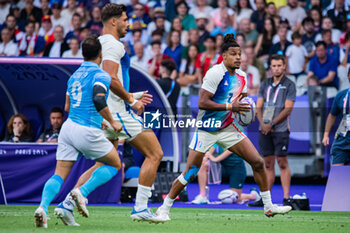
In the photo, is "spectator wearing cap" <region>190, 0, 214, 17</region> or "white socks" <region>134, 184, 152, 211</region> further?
"spectator wearing cap" <region>190, 0, 214, 17</region>

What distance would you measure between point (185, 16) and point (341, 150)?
8.92m

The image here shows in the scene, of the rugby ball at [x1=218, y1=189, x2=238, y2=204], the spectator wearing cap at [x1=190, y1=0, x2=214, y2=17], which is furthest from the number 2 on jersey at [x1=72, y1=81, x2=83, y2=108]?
the spectator wearing cap at [x1=190, y1=0, x2=214, y2=17]

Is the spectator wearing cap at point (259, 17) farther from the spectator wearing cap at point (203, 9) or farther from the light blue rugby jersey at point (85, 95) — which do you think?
the light blue rugby jersey at point (85, 95)

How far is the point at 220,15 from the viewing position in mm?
17828

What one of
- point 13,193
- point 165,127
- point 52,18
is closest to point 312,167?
point 165,127

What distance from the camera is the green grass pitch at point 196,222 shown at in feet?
23.6

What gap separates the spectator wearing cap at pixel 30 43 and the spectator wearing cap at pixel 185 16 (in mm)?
4068

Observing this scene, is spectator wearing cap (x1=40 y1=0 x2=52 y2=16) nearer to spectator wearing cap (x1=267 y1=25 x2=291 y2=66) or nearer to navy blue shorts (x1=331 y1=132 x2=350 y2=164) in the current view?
spectator wearing cap (x1=267 y1=25 x2=291 y2=66)

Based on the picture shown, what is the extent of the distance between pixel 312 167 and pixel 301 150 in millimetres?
451

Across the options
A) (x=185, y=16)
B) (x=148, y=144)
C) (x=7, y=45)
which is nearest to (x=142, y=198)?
(x=148, y=144)

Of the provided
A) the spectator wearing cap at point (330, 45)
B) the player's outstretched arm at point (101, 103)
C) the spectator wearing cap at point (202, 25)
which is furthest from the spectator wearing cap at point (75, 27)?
the player's outstretched arm at point (101, 103)

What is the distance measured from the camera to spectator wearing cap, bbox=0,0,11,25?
2106 centimetres

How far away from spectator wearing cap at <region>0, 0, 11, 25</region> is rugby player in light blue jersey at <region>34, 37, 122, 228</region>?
14.6 meters

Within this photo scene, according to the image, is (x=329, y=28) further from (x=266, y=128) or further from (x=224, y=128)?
(x=224, y=128)
